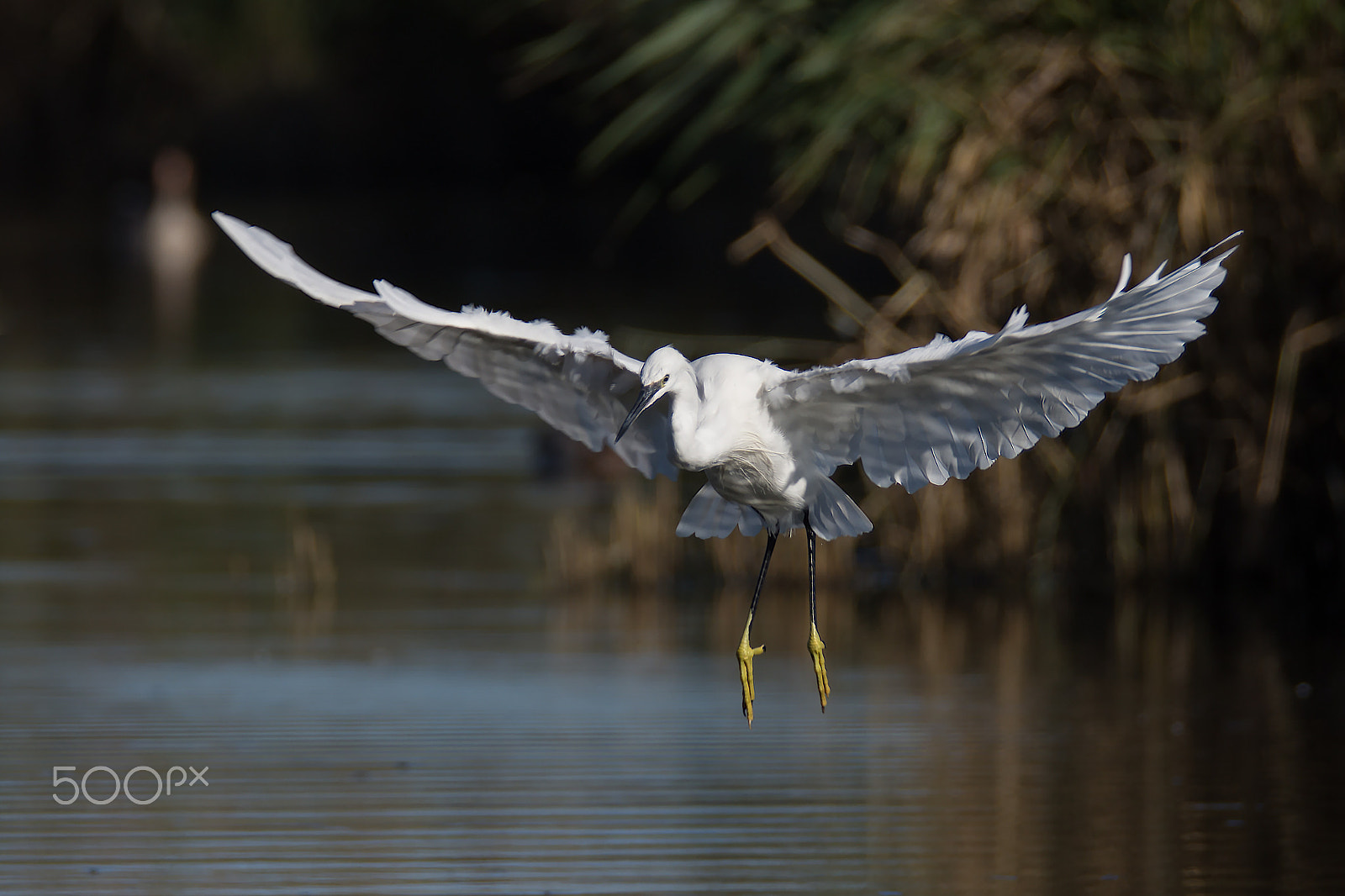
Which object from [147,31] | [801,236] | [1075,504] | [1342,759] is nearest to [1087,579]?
[1075,504]

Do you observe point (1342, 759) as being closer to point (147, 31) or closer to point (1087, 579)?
point (1087, 579)

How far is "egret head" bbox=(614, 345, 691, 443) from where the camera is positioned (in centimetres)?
580

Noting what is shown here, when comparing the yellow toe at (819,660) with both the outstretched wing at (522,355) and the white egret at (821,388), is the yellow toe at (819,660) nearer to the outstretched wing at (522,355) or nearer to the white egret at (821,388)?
the white egret at (821,388)

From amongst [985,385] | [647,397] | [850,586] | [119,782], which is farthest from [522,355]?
[850,586]

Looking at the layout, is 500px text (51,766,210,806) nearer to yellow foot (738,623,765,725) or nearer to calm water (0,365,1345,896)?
calm water (0,365,1345,896)

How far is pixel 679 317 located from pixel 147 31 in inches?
1075

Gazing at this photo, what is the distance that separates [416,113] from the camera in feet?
165

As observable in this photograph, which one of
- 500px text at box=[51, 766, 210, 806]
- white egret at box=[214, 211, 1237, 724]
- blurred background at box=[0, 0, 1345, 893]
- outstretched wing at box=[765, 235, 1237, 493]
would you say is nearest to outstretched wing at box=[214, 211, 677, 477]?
white egret at box=[214, 211, 1237, 724]

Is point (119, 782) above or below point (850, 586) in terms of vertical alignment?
below

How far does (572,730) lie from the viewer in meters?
7.83

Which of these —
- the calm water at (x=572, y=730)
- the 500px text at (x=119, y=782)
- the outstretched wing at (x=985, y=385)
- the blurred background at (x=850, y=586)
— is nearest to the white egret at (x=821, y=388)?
the outstretched wing at (x=985, y=385)

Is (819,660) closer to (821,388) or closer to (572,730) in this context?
(821,388)

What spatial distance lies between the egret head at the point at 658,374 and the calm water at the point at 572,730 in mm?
1242

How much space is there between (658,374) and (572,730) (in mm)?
2297
